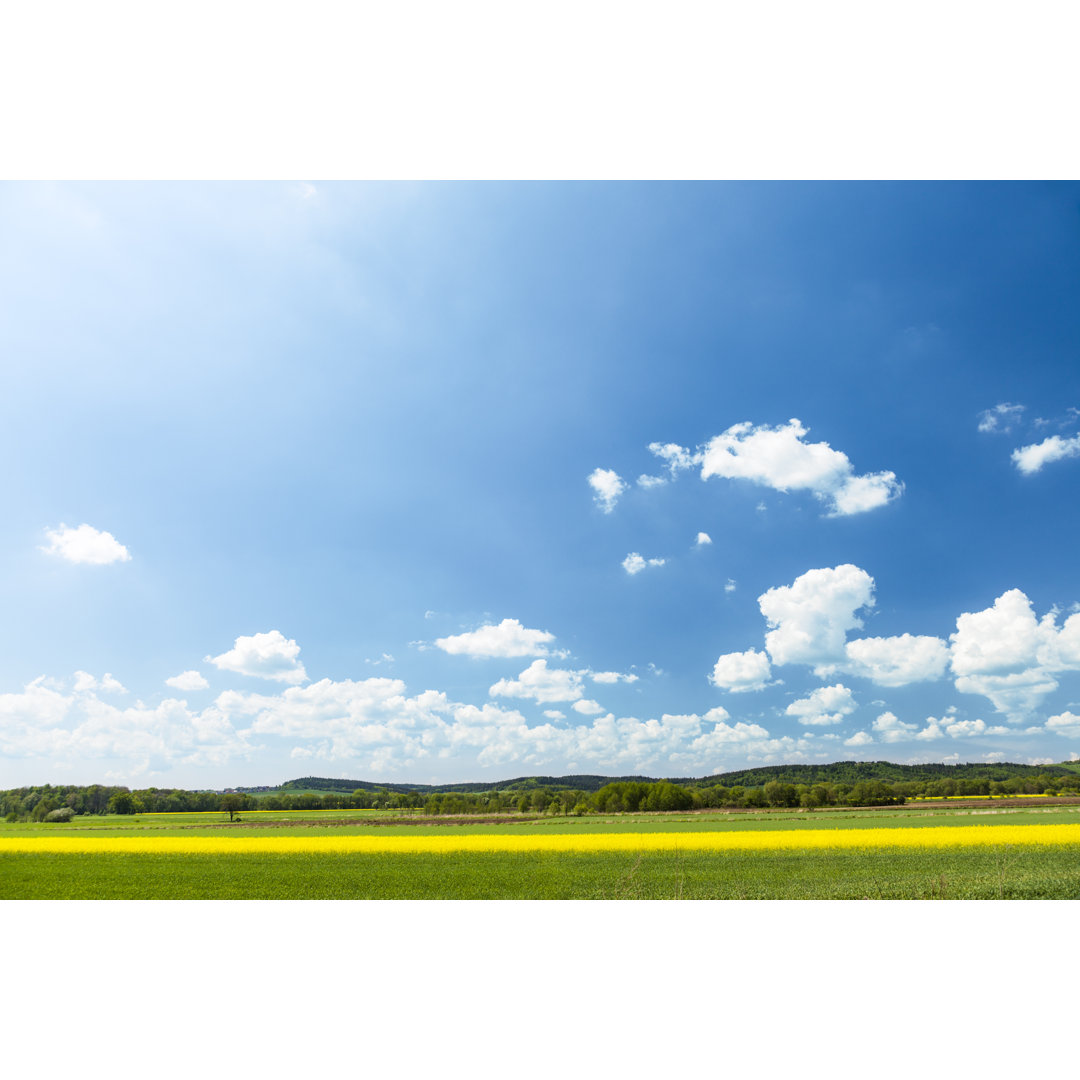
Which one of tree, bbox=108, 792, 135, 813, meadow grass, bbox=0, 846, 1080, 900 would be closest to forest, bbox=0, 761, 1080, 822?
tree, bbox=108, 792, 135, 813

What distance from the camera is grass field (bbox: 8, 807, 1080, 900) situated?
482 inches

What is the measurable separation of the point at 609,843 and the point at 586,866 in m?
4.14

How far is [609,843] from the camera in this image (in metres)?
18.1

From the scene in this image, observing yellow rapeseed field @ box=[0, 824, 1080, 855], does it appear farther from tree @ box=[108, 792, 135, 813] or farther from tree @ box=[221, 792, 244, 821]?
tree @ box=[221, 792, 244, 821]

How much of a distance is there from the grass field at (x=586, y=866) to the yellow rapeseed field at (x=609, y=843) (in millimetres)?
74

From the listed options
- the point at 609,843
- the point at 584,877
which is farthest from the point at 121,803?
the point at 584,877

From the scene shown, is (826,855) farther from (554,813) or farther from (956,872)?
(554,813)

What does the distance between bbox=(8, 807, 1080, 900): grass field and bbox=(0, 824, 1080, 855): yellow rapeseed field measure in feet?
0.24

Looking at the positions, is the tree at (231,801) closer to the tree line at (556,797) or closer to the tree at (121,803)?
the tree line at (556,797)

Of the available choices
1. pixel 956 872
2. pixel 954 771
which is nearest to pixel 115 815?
pixel 956 872

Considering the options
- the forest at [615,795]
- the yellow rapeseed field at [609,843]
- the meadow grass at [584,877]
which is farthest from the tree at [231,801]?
the meadow grass at [584,877]

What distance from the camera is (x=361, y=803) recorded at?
118 feet
